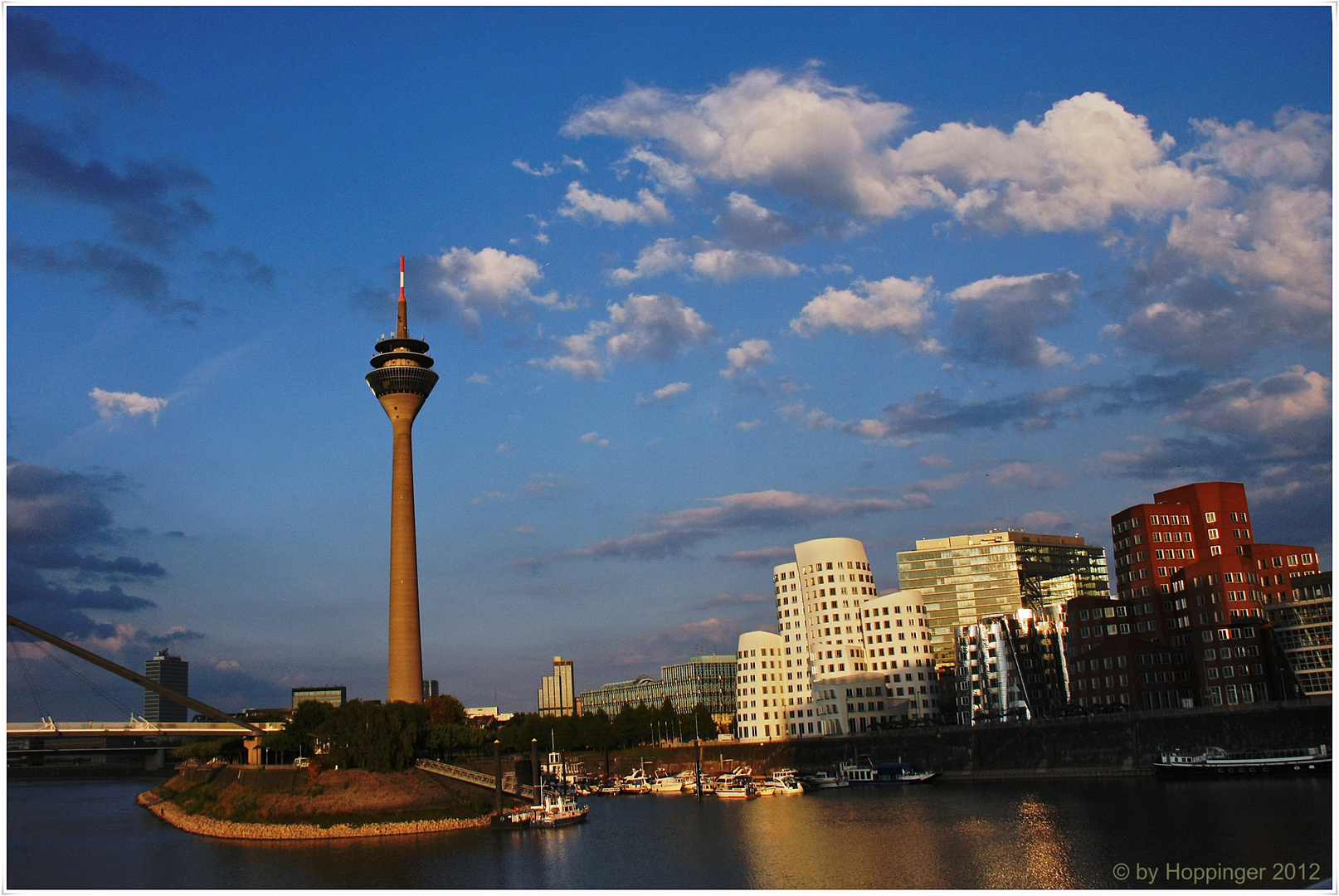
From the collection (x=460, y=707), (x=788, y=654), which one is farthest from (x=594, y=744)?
(x=788, y=654)

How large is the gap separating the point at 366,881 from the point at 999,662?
345ft

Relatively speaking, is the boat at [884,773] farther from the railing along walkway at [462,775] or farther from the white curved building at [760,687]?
A: the railing along walkway at [462,775]

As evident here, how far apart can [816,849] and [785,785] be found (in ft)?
170

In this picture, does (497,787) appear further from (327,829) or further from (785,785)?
(785,785)

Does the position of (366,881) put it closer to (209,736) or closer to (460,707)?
(460,707)

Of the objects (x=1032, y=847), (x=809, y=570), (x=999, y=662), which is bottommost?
(x=1032, y=847)

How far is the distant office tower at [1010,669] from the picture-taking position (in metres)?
144

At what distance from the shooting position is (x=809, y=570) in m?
169

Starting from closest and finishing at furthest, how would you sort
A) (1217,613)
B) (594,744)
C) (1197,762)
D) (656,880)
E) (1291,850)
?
1. (1291,850)
2. (656,880)
3. (1197,762)
4. (1217,613)
5. (594,744)

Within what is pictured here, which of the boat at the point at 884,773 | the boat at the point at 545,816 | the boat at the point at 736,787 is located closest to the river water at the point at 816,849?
the boat at the point at 545,816

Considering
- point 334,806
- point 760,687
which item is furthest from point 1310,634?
point 334,806

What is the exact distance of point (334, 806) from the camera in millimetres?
85625

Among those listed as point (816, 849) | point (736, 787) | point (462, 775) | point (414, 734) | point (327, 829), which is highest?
point (414, 734)

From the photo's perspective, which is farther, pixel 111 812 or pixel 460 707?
pixel 460 707
